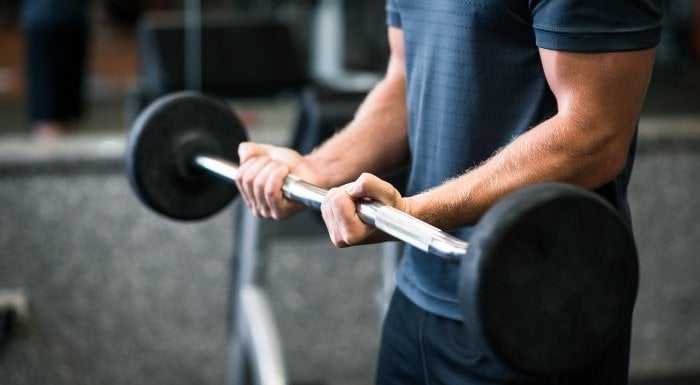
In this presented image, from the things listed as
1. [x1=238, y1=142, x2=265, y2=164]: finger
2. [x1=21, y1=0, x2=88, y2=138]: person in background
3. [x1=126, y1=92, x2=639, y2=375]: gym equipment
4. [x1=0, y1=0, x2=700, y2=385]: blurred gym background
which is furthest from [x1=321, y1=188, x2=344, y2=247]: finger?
[x1=21, y1=0, x2=88, y2=138]: person in background

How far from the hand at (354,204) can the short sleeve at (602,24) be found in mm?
202

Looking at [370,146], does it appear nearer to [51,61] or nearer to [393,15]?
[393,15]

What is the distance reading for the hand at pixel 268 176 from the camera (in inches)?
42.9

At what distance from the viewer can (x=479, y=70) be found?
1.01m

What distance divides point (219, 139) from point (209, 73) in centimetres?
146

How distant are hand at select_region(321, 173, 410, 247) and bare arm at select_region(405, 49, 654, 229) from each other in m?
0.04

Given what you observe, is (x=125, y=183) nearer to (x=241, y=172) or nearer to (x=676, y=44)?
(x=241, y=172)

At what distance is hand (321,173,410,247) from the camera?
906 millimetres

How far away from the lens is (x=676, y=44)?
213 inches

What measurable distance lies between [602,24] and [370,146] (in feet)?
1.30

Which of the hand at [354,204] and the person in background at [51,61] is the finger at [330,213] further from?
the person in background at [51,61]

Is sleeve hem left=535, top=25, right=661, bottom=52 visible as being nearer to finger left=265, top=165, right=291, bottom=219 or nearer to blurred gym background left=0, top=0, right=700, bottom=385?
finger left=265, top=165, right=291, bottom=219

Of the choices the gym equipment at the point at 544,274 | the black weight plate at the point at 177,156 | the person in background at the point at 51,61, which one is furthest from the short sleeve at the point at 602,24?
the person in background at the point at 51,61

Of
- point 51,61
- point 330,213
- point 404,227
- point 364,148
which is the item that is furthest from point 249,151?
point 51,61
